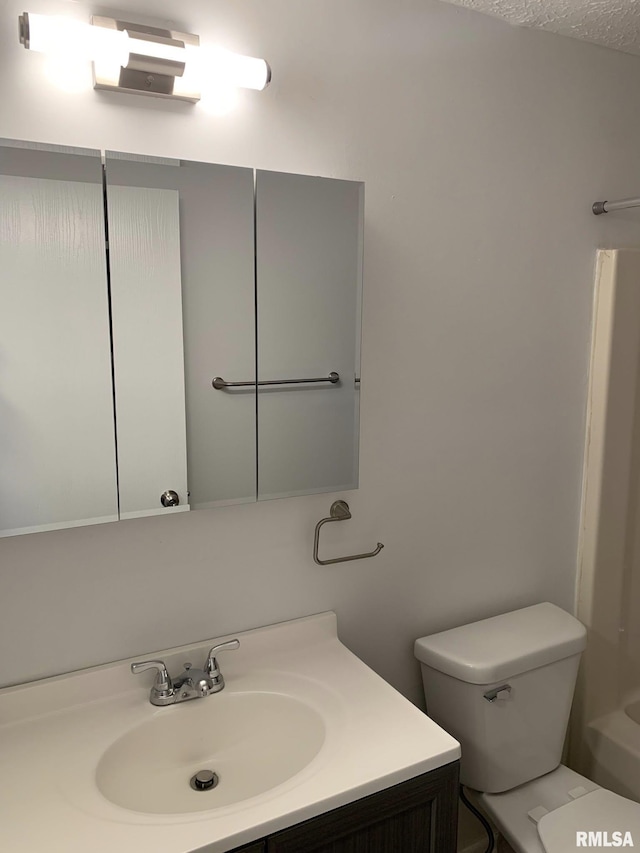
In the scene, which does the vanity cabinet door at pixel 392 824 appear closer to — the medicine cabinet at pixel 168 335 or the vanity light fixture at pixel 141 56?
the medicine cabinet at pixel 168 335

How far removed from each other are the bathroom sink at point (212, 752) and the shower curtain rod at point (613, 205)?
1477 millimetres

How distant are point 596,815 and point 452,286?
128 centimetres

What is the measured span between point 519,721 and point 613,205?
1356 millimetres

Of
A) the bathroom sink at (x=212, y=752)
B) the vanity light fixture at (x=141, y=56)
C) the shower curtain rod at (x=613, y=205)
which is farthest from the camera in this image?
the shower curtain rod at (x=613, y=205)

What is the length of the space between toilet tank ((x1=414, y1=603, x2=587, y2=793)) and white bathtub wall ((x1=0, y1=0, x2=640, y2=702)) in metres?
0.11

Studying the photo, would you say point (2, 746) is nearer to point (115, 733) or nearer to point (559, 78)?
point (115, 733)

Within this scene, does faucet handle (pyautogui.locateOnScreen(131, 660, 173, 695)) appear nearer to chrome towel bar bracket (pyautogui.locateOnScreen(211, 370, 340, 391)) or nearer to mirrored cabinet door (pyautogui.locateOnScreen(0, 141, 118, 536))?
mirrored cabinet door (pyautogui.locateOnScreen(0, 141, 118, 536))

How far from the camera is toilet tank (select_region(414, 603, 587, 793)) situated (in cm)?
171

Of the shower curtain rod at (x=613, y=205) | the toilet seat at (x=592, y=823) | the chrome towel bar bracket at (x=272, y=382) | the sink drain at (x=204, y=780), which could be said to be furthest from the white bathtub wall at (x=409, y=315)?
A: the toilet seat at (x=592, y=823)

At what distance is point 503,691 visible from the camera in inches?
67.9

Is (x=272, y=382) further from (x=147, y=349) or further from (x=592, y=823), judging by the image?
(x=592, y=823)

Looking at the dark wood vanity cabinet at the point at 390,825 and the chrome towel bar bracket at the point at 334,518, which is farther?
the chrome towel bar bracket at the point at 334,518

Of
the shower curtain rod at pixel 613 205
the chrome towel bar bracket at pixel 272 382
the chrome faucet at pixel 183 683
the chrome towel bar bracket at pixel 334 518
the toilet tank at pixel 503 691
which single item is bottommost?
the toilet tank at pixel 503 691

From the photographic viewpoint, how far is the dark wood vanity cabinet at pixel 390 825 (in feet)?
3.79
